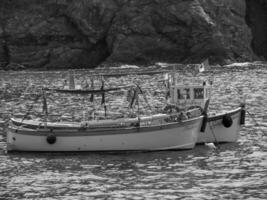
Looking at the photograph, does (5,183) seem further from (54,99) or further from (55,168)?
(54,99)

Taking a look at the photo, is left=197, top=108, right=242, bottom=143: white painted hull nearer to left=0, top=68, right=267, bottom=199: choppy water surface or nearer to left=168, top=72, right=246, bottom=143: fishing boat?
left=168, top=72, right=246, bottom=143: fishing boat

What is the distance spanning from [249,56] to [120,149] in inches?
5009

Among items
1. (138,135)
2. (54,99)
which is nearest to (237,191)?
(138,135)

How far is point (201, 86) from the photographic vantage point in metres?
45.2

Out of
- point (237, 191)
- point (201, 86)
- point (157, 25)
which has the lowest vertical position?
point (237, 191)

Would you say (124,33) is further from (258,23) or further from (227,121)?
(227,121)

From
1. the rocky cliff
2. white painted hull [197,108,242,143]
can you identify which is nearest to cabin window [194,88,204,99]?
white painted hull [197,108,242,143]

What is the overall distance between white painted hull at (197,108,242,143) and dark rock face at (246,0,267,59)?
13952cm

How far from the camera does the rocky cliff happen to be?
159 meters

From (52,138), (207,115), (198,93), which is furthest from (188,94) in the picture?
(52,138)

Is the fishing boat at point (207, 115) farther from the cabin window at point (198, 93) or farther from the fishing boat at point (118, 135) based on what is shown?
the fishing boat at point (118, 135)

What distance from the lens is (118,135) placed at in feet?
135

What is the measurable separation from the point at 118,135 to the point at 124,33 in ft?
396

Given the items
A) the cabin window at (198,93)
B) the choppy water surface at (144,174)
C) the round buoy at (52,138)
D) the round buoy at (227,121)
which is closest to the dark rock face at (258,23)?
the choppy water surface at (144,174)
